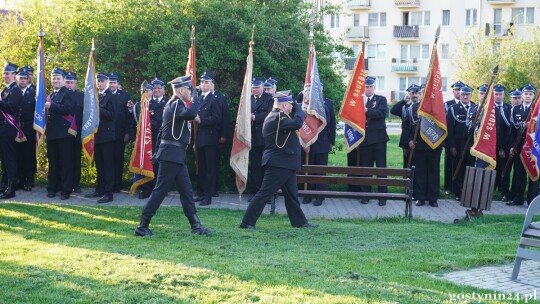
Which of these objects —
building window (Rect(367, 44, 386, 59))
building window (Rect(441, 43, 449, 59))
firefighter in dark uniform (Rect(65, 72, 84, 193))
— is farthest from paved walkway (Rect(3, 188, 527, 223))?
Answer: building window (Rect(367, 44, 386, 59))

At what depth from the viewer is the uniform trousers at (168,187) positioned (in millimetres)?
10844

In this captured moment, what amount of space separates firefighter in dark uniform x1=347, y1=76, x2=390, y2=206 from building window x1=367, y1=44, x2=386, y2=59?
170 feet

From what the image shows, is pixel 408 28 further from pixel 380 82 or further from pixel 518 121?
pixel 518 121

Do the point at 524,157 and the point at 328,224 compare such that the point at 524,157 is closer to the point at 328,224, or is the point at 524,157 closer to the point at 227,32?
the point at 328,224

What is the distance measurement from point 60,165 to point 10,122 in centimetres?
118

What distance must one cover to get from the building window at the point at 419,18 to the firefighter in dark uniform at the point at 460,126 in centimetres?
4920

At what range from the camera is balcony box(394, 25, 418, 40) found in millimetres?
63875

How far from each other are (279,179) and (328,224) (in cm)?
124

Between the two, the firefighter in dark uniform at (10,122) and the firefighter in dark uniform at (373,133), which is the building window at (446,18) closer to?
the firefighter in dark uniform at (373,133)

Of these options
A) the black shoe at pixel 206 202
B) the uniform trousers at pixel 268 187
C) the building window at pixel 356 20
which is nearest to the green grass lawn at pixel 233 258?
the uniform trousers at pixel 268 187

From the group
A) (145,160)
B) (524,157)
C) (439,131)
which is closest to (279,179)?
(145,160)

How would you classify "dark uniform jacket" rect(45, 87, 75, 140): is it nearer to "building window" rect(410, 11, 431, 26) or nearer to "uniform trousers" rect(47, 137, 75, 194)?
"uniform trousers" rect(47, 137, 75, 194)

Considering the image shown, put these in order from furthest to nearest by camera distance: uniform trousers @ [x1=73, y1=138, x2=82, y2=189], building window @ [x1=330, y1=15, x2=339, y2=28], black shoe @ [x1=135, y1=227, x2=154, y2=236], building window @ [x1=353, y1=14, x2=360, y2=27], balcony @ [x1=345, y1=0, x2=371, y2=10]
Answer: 1. building window @ [x1=353, y1=14, x2=360, y2=27]
2. building window @ [x1=330, y1=15, x2=339, y2=28]
3. balcony @ [x1=345, y1=0, x2=371, y2=10]
4. uniform trousers @ [x1=73, y1=138, x2=82, y2=189]
5. black shoe @ [x1=135, y1=227, x2=154, y2=236]

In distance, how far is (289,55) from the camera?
16.9 metres
